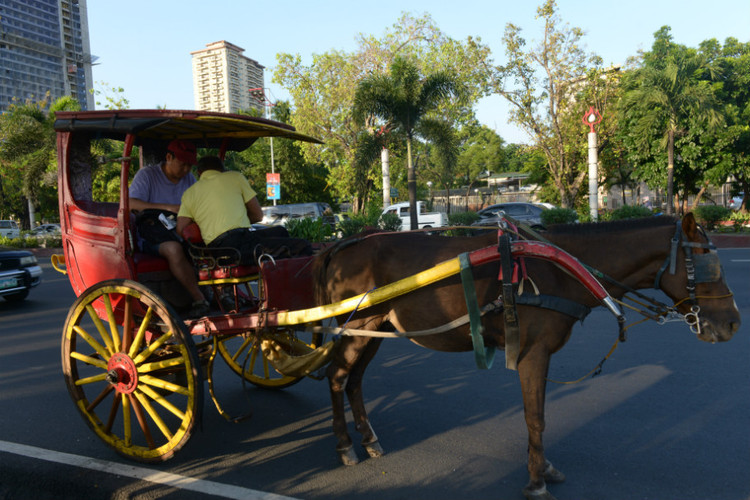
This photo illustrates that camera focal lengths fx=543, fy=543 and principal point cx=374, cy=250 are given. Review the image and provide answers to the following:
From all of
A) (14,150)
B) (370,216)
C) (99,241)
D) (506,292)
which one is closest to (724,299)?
(506,292)

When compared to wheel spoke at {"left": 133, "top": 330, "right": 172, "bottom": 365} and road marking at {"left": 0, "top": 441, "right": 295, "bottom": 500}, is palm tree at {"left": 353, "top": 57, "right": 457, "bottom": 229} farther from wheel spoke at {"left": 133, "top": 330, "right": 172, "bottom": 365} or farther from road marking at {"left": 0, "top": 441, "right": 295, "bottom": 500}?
road marking at {"left": 0, "top": 441, "right": 295, "bottom": 500}

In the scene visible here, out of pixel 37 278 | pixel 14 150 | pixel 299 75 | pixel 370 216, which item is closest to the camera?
pixel 37 278

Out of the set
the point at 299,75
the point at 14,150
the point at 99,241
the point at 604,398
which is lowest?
the point at 604,398

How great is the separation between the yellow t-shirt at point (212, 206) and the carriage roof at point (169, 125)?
1.42 ft

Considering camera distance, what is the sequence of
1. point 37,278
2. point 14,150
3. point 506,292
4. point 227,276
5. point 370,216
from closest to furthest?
1. point 506,292
2. point 227,276
3. point 37,278
4. point 370,216
5. point 14,150

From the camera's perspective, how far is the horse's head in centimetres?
293

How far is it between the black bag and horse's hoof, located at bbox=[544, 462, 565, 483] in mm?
3017

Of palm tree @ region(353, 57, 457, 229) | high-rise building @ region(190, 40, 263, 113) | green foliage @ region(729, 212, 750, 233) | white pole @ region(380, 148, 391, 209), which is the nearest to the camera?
palm tree @ region(353, 57, 457, 229)

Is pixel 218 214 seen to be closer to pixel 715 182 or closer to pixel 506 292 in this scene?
pixel 506 292

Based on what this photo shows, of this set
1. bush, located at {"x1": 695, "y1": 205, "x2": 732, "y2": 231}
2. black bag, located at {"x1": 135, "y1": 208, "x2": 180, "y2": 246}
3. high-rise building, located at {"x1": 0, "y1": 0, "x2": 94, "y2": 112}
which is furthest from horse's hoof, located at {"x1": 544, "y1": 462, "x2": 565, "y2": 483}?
high-rise building, located at {"x1": 0, "y1": 0, "x2": 94, "y2": 112}

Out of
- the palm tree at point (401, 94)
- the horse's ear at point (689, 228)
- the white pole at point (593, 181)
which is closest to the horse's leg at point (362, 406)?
the horse's ear at point (689, 228)

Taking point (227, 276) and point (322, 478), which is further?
point (227, 276)

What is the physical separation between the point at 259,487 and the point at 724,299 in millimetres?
2821

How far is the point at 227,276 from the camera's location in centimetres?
387
